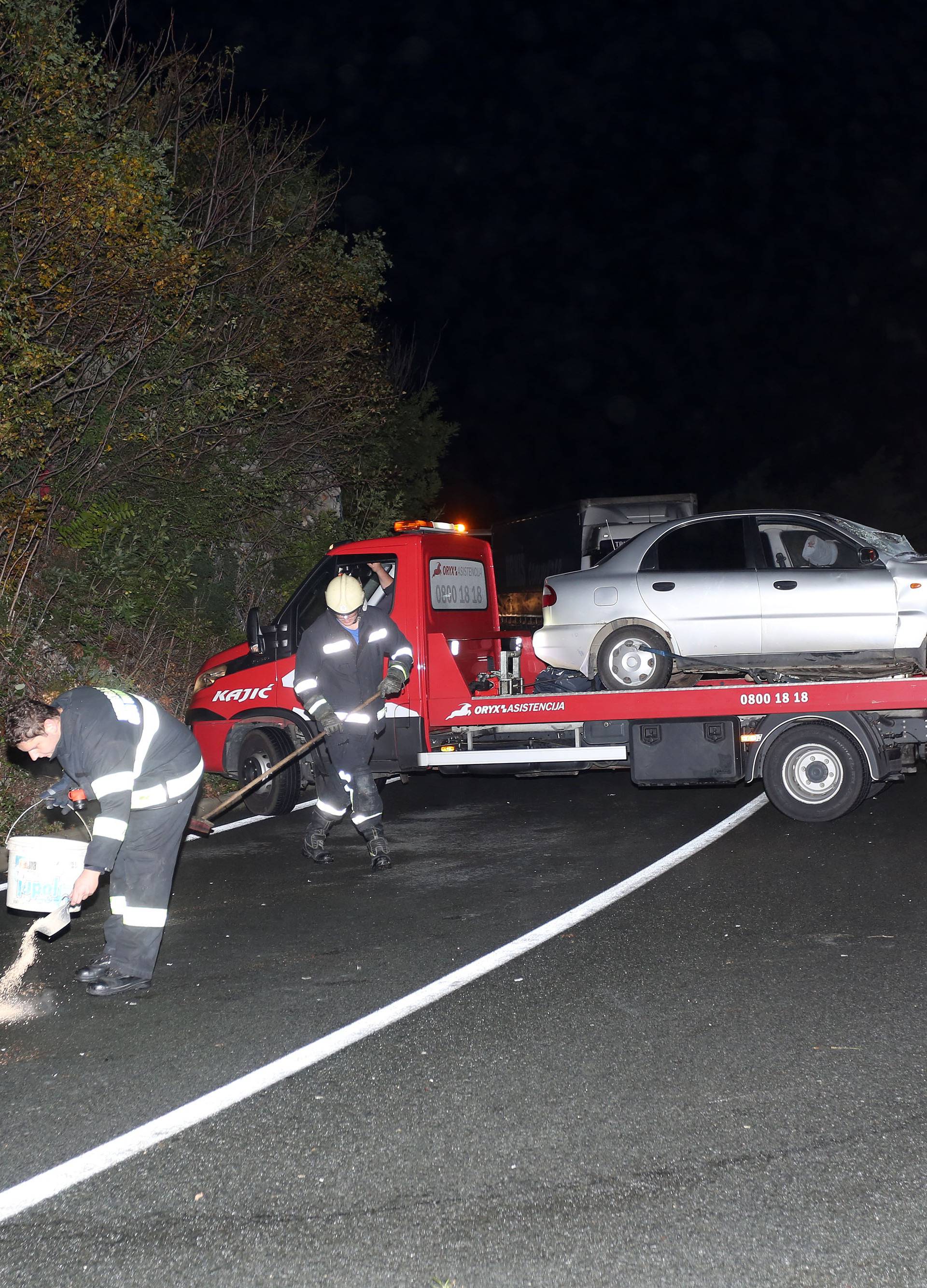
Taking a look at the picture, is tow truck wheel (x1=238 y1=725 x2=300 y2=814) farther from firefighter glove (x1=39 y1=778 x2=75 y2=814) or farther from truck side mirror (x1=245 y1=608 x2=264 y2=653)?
firefighter glove (x1=39 y1=778 x2=75 y2=814)

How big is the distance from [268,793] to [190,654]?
516 centimetres

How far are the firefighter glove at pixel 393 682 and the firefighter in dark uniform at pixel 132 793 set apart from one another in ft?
8.06

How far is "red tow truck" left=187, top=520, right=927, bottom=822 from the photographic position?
30.0 feet

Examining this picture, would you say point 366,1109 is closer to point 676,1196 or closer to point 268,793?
point 676,1196

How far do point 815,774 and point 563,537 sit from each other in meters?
11.6

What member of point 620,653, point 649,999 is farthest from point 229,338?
point 649,999

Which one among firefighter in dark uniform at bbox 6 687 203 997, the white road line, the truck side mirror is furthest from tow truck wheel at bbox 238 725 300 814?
firefighter in dark uniform at bbox 6 687 203 997

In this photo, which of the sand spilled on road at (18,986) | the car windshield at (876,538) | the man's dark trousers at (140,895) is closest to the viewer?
the sand spilled on road at (18,986)

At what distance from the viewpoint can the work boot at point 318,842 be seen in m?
8.41

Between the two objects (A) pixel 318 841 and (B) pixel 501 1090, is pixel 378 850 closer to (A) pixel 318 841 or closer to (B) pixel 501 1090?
(A) pixel 318 841

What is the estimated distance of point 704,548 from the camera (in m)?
9.98

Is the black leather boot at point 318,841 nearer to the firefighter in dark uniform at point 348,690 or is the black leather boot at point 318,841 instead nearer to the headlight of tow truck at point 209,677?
the firefighter in dark uniform at point 348,690

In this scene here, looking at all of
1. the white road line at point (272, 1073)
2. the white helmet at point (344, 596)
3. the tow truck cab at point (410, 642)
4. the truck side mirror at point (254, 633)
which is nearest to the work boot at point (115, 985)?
the white road line at point (272, 1073)

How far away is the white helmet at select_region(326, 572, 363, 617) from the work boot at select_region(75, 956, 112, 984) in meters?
3.26
